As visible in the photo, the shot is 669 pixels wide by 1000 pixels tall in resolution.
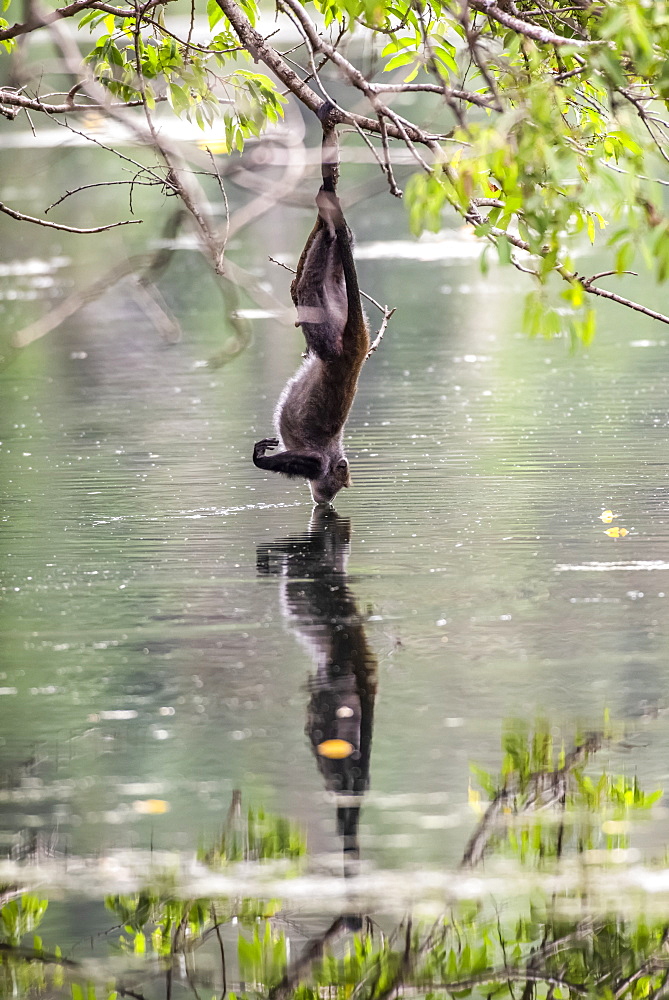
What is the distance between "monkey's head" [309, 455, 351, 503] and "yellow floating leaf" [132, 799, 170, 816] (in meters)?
4.43

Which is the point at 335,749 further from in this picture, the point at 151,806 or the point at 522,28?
the point at 522,28

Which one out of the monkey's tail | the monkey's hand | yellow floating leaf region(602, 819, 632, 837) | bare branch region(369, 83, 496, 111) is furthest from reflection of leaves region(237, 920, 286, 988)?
the monkey's hand

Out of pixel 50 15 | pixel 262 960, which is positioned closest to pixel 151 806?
pixel 262 960

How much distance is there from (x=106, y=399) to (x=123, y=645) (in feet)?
25.6

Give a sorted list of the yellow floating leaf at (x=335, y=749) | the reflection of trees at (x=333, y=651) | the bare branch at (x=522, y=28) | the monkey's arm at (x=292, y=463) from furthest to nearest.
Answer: the monkey's arm at (x=292, y=463) < the yellow floating leaf at (x=335, y=749) < the reflection of trees at (x=333, y=651) < the bare branch at (x=522, y=28)

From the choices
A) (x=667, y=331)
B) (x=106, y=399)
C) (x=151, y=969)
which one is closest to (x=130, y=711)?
(x=151, y=969)

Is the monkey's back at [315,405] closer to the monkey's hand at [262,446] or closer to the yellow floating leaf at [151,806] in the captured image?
the monkey's hand at [262,446]

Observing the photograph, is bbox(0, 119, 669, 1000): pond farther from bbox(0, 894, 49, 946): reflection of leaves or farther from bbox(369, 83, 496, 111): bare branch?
bbox(369, 83, 496, 111): bare branch

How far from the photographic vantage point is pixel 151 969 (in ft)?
14.9

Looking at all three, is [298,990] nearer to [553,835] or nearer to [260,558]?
[553,835]

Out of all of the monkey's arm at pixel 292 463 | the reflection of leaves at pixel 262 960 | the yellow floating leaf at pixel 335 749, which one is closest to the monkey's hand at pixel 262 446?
the monkey's arm at pixel 292 463

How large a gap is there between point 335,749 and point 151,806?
0.80m

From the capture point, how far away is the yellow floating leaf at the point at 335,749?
19.1 ft

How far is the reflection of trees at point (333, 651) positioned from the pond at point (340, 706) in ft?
0.06
